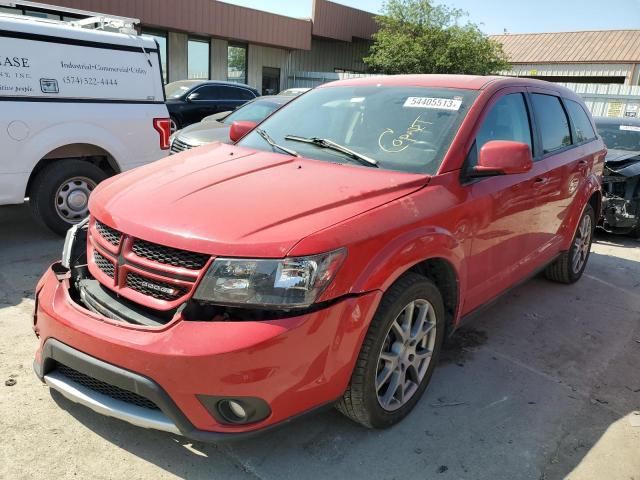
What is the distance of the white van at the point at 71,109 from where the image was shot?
4.97 m

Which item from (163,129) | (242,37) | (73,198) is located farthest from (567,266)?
(242,37)

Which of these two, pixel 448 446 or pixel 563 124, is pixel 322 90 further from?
pixel 448 446

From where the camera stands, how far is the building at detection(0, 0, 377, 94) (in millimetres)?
17281

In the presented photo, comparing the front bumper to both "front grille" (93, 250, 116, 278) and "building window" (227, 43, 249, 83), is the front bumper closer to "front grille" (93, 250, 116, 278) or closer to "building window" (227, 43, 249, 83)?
"front grille" (93, 250, 116, 278)

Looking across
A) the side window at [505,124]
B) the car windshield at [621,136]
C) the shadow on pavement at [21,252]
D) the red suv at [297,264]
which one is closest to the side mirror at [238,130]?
the red suv at [297,264]

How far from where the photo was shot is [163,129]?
6109mm

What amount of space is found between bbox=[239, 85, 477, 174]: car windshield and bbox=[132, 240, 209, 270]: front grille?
1.20 meters

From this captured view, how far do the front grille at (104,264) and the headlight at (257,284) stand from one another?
2.02 ft

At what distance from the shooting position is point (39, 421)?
105 inches

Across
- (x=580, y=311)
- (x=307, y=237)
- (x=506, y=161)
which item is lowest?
(x=580, y=311)

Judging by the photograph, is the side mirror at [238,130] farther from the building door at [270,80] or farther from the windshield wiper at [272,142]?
the building door at [270,80]

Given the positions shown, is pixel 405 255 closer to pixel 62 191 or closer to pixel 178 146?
pixel 62 191

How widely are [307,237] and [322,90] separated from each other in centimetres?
212

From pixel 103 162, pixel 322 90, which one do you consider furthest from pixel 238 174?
pixel 103 162
